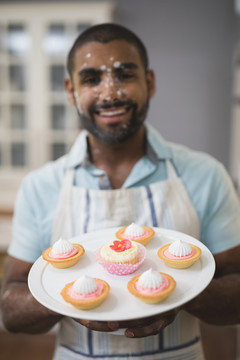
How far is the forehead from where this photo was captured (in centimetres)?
77

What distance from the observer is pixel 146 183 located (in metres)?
0.84

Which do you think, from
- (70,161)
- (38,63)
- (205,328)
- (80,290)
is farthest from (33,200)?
(38,63)

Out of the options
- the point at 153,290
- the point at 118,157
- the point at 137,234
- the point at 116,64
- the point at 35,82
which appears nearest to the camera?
the point at 153,290

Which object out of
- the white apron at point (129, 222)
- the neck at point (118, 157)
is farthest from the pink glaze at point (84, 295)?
the neck at point (118, 157)

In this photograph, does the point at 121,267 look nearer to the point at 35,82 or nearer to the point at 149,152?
the point at 149,152

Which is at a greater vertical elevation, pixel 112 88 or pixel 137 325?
pixel 112 88

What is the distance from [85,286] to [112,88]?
42cm

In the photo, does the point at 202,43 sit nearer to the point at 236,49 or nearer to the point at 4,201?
the point at 236,49

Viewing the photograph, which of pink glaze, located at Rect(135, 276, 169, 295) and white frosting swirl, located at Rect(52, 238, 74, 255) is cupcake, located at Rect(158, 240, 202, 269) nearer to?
pink glaze, located at Rect(135, 276, 169, 295)

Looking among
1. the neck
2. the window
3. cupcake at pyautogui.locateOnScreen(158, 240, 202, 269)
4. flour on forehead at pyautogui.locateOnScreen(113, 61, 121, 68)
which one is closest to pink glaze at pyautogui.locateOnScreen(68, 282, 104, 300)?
cupcake at pyautogui.locateOnScreen(158, 240, 202, 269)

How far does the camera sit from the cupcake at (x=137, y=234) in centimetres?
65

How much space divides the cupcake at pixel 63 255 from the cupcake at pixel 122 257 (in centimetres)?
4

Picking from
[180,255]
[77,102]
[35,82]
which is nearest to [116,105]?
[77,102]

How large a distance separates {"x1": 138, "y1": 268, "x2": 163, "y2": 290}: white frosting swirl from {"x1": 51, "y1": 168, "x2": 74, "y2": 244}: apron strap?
285 millimetres
